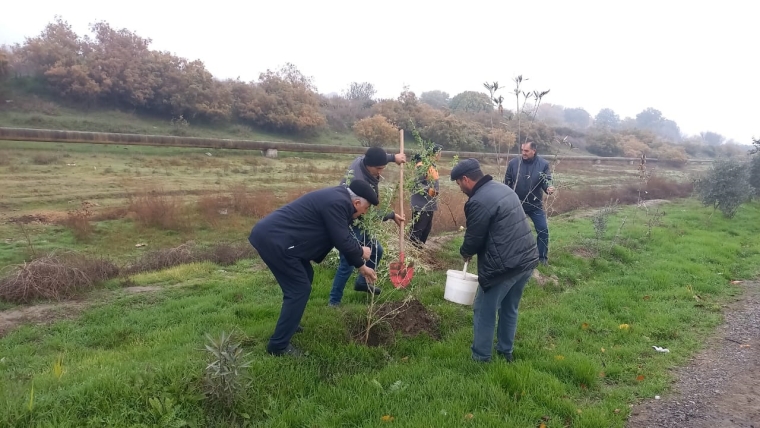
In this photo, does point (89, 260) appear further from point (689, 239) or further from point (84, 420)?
point (689, 239)

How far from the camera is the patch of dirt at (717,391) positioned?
3.76 meters

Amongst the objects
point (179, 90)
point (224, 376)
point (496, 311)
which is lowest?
point (224, 376)

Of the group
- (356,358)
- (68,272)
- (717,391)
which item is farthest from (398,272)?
(68,272)

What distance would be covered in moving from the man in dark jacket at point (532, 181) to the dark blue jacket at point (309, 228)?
159 inches

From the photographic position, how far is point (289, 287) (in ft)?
13.7

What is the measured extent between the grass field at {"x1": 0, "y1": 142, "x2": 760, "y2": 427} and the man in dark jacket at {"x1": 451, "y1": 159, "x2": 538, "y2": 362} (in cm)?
61

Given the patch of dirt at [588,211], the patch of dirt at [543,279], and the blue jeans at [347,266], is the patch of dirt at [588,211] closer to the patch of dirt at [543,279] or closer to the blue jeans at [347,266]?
the patch of dirt at [543,279]

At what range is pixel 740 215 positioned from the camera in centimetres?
1503

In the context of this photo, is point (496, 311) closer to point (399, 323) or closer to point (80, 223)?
point (399, 323)

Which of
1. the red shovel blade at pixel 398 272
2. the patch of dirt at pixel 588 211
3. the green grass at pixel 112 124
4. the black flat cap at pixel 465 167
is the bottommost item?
the patch of dirt at pixel 588 211

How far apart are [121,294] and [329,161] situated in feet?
54.4

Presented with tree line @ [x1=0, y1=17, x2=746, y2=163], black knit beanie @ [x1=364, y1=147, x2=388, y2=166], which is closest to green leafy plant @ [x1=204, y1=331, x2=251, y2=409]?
black knit beanie @ [x1=364, y1=147, x2=388, y2=166]

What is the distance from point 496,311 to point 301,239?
1.83 meters

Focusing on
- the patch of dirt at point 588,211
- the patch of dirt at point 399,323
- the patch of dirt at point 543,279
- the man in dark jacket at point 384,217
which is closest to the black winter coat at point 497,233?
the man in dark jacket at point 384,217
